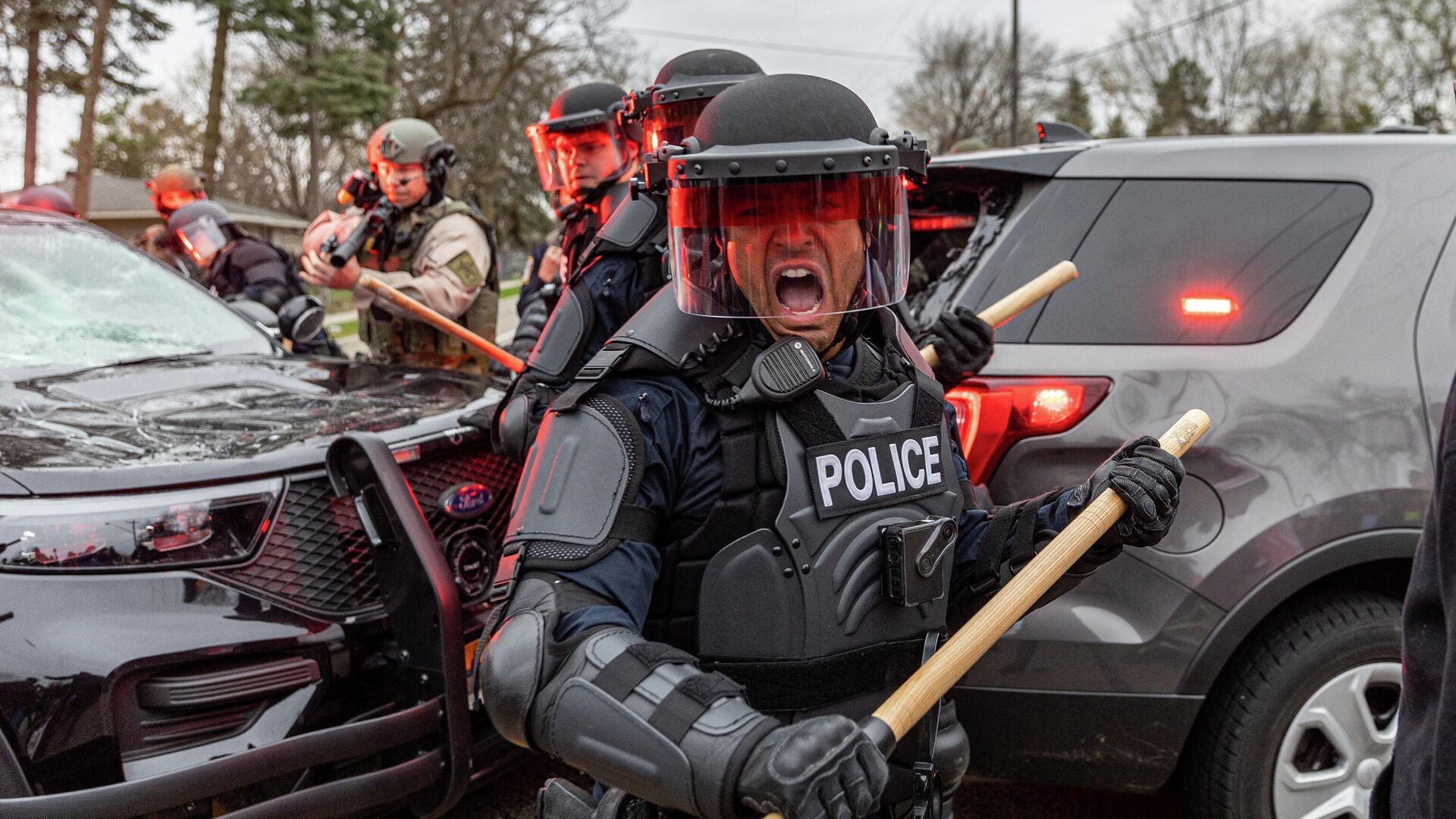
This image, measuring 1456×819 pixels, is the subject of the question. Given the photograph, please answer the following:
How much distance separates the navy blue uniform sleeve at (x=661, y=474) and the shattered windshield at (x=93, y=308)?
8.03ft

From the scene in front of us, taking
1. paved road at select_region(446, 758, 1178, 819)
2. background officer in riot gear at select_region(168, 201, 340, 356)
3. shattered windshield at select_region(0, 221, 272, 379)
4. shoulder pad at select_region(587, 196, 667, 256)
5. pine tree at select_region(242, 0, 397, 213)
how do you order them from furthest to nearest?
pine tree at select_region(242, 0, 397, 213), background officer in riot gear at select_region(168, 201, 340, 356), shattered windshield at select_region(0, 221, 272, 379), paved road at select_region(446, 758, 1178, 819), shoulder pad at select_region(587, 196, 667, 256)

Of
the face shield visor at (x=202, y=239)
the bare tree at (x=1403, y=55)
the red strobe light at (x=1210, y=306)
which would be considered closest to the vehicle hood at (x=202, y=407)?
the red strobe light at (x=1210, y=306)

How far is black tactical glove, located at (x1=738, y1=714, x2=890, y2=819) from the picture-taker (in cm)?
126

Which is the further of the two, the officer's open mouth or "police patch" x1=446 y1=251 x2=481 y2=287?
"police patch" x1=446 y1=251 x2=481 y2=287

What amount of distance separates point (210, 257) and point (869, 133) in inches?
206

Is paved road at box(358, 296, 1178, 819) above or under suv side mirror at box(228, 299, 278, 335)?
under

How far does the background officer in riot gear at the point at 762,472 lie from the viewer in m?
1.58

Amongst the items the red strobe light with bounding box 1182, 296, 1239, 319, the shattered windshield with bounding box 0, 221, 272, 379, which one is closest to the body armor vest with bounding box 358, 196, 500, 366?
the shattered windshield with bounding box 0, 221, 272, 379

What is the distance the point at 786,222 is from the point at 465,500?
60.9 inches

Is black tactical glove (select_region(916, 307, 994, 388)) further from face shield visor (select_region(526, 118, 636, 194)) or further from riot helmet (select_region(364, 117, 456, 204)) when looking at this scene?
riot helmet (select_region(364, 117, 456, 204))

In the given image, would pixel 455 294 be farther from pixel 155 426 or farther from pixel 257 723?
pixel 257 723

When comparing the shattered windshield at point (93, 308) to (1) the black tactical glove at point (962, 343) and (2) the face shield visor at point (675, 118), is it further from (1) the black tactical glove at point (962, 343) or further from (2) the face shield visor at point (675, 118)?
(1) the black tactical glove at point (962, 343)

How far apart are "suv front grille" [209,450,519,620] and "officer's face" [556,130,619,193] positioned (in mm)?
1342

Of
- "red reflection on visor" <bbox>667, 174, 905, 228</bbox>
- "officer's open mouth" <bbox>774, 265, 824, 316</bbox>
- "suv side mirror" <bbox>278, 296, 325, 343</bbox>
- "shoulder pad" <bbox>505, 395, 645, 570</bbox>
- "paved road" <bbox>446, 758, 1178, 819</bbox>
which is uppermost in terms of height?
"red reflection on visor" <bbox>667, 174, 905, 228</bbox>
